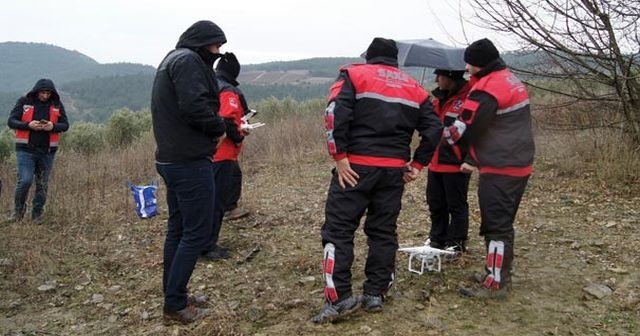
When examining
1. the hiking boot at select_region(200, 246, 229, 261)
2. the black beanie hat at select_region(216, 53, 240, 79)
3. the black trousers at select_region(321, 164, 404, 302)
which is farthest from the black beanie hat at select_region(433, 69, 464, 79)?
the hiking boot at select_region(200, 246, 229, 261)

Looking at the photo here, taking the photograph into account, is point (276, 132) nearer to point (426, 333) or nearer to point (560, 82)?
point (560, 82)

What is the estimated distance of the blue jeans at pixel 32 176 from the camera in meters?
6.52

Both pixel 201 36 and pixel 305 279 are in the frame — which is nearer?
pixel 201 36

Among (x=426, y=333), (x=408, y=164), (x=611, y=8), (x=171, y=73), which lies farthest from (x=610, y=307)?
(x=611, y=8)

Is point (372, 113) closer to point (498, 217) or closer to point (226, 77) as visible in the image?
point (498, 217)

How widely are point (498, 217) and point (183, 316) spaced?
7.73 ft

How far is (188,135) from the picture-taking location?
342 centimetres

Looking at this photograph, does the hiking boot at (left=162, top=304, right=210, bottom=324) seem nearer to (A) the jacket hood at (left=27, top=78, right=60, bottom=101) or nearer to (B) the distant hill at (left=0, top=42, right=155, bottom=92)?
(A) the jacket hood at (left=27, top=78, right=60, bottom=101)

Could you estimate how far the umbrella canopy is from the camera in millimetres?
5457

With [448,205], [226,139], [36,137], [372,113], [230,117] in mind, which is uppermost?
[372,113]

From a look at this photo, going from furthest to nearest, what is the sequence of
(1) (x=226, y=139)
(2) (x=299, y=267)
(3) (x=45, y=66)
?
(3) (x=45, y=66)
(1) (x=226, y=139)
(2) (x=299, y=267)

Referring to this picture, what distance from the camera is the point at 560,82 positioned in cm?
820

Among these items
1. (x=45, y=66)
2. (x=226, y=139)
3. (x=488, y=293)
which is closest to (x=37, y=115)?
(x=226, y=139)

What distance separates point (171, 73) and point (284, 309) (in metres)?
1.85
